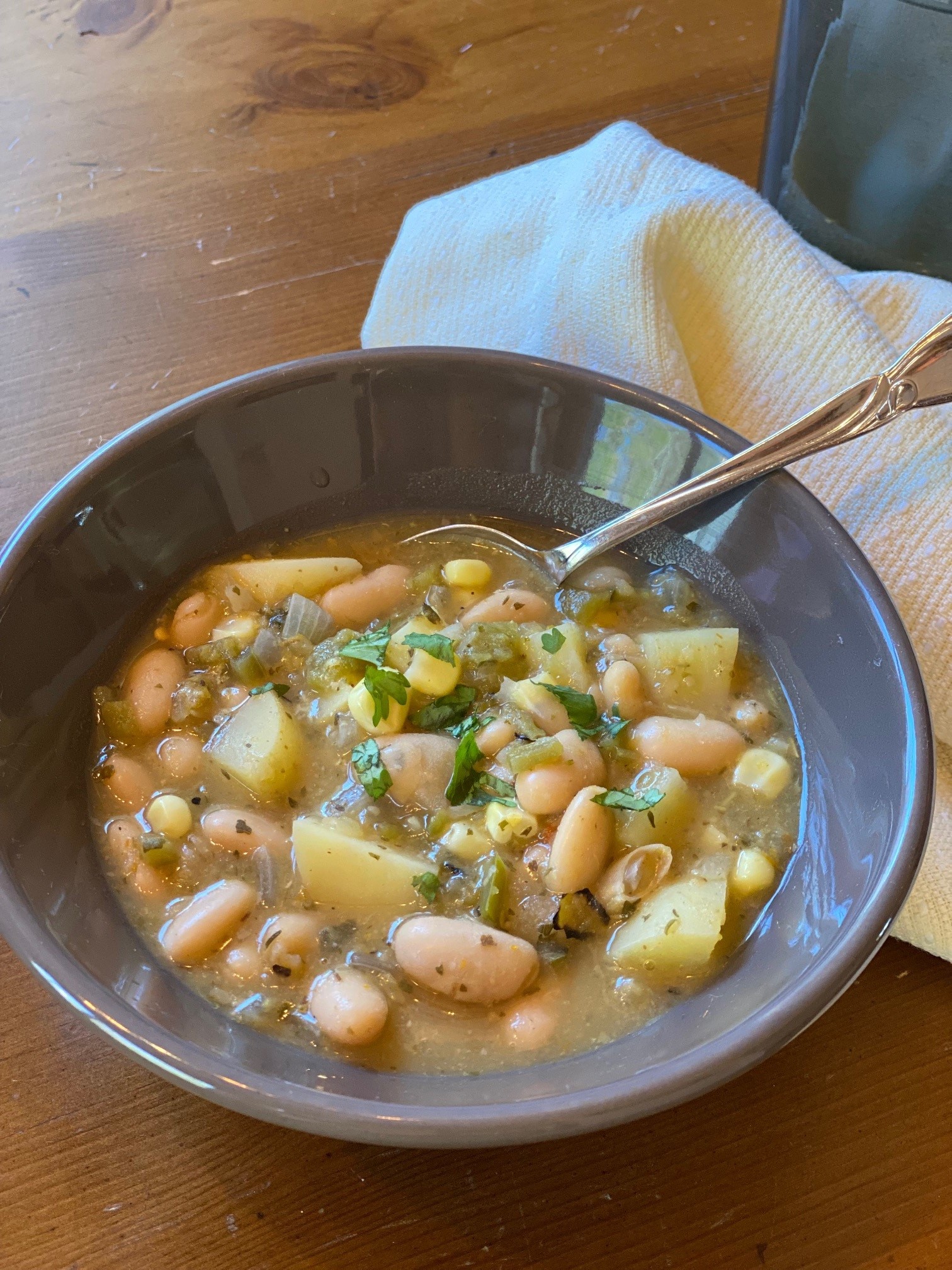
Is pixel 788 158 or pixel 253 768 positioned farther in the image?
pixel 788 158

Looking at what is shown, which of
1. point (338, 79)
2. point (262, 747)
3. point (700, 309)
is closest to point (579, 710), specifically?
point (262, 747)

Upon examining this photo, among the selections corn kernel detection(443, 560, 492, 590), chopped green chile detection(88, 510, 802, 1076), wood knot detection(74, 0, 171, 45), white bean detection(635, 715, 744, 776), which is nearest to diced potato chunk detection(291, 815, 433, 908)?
chopped green chile detection(88, 510, 802, 1076)

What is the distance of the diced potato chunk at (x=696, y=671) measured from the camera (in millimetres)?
1452

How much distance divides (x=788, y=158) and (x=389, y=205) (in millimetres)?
685

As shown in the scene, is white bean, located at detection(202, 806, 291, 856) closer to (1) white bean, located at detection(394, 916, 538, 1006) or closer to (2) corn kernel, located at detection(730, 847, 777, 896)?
(1) white bean, located at detection(394, 916, 538, 1006)

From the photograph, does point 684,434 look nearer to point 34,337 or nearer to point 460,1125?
point 460,1125

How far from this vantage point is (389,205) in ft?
6.65

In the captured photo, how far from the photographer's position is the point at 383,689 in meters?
1.36

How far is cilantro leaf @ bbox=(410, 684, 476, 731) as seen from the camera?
1.40 m

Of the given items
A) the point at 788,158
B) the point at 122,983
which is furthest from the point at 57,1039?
the point at 788,158

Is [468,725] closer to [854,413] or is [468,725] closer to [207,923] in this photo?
[207,923]

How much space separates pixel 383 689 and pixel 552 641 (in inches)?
9.2

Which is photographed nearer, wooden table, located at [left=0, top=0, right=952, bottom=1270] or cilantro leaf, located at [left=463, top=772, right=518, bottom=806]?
wooden table, located at [left=0, top=0, right=952, bottom=1270]

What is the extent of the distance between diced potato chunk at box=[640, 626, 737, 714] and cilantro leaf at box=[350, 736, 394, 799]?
367mm
